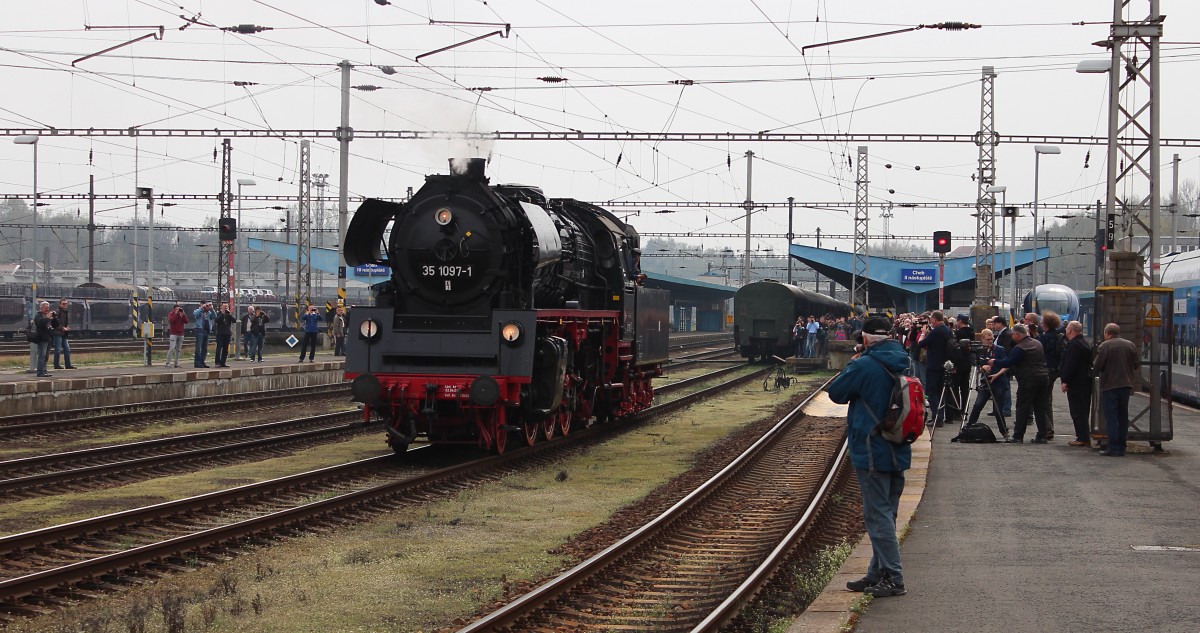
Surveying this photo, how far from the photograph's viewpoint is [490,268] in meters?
13.9

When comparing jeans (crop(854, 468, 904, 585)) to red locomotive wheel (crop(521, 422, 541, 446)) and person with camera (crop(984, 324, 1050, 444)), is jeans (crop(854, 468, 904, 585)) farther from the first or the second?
person with camera (crop(984, 324, 1050, 444))

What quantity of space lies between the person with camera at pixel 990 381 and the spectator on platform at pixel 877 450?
9401 mm

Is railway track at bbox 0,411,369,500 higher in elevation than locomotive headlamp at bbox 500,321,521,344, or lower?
lower

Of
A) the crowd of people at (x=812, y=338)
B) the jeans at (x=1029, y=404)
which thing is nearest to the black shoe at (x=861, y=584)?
the jeans at (x=1029, y=404)

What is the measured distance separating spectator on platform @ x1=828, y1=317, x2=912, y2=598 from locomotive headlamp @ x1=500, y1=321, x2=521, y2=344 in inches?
252

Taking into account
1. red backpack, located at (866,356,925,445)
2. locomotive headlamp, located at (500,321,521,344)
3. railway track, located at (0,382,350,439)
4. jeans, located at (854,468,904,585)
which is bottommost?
railway track, located at (0,382,350,439)

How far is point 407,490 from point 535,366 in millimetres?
2877

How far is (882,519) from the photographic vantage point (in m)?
7.39

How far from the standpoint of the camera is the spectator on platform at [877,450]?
7.25m

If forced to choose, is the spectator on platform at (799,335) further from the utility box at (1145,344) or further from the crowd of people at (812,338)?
the utility box at (1145,344)

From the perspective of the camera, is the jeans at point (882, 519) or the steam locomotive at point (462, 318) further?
the steam locomotive at point (462, 318)

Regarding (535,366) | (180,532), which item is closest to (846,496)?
(535,366)

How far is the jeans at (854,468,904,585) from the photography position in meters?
7.24

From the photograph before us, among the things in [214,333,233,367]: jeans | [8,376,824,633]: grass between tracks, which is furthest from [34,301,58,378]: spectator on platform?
[8,376,824,633]: grass between tracks
